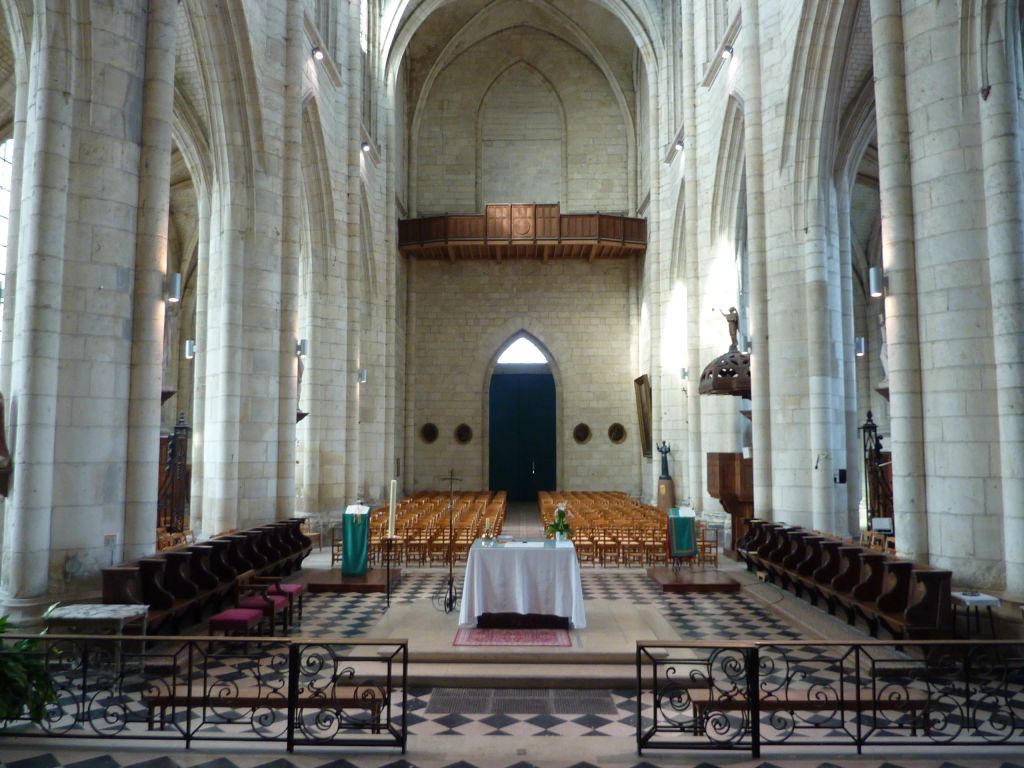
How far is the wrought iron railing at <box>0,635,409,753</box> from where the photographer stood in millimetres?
5254

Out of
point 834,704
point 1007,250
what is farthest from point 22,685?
point 1007,250

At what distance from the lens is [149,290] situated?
855cm

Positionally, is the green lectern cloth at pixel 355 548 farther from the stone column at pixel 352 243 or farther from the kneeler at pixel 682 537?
the stone column at pixel 352 243

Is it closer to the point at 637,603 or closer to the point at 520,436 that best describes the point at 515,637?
the point at 637,603

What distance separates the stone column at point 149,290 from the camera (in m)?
8.43

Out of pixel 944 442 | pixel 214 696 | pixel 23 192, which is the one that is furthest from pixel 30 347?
pixel 944 442

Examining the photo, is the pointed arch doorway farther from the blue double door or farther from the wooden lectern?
the wooden lectern

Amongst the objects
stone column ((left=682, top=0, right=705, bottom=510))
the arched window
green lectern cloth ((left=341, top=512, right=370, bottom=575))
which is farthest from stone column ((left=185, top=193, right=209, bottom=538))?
the arched window

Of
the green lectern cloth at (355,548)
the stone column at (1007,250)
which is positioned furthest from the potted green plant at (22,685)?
the stone column at (1007,250)

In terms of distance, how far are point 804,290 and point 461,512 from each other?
28.2 ft

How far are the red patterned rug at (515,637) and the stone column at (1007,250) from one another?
4.04 metres

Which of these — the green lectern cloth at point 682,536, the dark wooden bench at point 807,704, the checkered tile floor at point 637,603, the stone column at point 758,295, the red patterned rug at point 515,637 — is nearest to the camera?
the dark wooden bench at point 807,704

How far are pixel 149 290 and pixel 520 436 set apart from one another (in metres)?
22.5

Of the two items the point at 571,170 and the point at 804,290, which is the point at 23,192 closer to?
the point at 804,290
